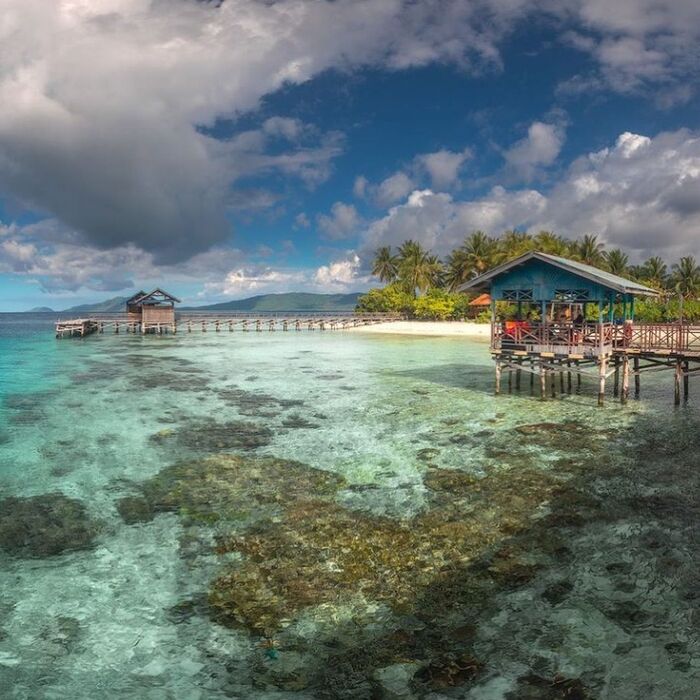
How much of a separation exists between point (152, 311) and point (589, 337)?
58.5 meters

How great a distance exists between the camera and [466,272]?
74.1 m

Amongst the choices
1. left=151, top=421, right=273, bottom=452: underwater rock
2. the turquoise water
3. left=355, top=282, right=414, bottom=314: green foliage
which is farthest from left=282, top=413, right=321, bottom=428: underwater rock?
left=355, top=282, right=414, bottom=314: green foliage

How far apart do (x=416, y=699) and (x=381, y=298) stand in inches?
3203

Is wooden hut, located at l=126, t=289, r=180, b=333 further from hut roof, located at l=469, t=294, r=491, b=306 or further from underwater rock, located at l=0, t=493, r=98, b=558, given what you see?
underwater rock, located at l=0, t=493, r=98, b=558

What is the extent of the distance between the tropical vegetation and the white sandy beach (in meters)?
3.85

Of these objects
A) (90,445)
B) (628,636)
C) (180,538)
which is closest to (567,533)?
(628,636)

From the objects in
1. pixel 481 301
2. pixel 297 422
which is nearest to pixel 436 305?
pixel 481 301

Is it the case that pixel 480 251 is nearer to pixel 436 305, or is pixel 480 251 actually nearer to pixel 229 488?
pixel 436 305

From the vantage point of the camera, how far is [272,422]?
61.8 ft

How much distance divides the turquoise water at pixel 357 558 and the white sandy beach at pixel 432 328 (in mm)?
44265

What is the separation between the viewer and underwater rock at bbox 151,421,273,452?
51.8 ft

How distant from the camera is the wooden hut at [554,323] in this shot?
21.0 meters

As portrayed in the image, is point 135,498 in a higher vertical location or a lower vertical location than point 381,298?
lower

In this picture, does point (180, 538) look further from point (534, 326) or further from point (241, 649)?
point (534, 326)
